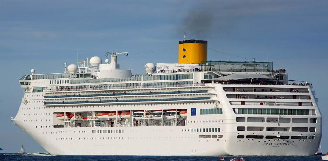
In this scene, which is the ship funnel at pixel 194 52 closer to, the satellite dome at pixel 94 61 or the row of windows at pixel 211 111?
the row of windows at pixel 211 111

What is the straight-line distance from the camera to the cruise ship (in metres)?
99.1

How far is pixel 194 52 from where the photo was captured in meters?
110

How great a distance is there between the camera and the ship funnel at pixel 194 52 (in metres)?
110

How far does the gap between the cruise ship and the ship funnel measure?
0.37 ft

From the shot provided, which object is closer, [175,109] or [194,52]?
A: [175,109]

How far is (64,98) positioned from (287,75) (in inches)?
1042

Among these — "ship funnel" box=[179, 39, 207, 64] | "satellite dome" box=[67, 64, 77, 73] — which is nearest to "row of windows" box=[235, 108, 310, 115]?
"ship funnel" box=[179, 39, 207, 64]

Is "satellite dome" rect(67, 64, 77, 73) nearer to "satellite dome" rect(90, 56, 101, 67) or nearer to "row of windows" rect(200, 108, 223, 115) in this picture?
"satellite dome" rect(90, 56, 101, 67)

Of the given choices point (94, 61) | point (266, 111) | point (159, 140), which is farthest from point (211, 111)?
point (94, 61)

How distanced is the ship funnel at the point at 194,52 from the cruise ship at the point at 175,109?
11 cm

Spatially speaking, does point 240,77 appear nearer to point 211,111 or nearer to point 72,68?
point 211,111

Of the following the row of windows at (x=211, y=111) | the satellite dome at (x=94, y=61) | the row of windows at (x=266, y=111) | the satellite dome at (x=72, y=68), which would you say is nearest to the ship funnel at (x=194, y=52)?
the row of windows at (x=211, y=111)

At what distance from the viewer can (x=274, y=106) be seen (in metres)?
99.5

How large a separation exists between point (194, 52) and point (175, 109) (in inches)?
321
